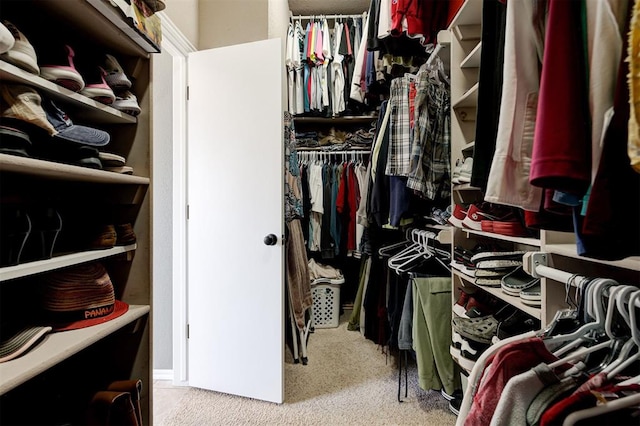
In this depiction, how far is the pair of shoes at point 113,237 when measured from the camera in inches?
36.9

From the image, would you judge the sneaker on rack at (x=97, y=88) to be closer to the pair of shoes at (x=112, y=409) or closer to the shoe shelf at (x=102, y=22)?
the shoe shelf at (x=102, y=22)

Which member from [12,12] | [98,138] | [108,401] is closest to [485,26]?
[98,138]

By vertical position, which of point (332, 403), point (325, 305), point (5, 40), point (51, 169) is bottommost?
point (332, 403)

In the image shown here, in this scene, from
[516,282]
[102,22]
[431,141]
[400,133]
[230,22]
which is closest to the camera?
[102,22]

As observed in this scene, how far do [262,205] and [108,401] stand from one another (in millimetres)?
1044

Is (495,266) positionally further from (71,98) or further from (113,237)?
(71,98)

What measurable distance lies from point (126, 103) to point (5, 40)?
37 cm

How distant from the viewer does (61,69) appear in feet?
2.50

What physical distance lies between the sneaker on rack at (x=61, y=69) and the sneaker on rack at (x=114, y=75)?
0.10 meters

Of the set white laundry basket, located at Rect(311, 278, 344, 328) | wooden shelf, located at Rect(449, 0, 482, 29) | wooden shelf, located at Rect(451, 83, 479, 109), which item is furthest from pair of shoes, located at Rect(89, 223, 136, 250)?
white laundry basket, located at Rect(311, 278, 344, 328)

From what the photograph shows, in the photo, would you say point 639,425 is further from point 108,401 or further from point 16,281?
point 16,281

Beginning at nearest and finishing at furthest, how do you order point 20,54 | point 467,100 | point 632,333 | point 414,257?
1. point 632,333
2. point 20,54
3. point 467,100
4. point 414,257

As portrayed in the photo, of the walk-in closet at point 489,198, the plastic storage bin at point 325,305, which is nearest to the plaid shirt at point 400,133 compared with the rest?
the walk-in closet at point 489,198

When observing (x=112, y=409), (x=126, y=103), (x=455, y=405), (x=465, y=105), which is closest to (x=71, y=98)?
(x=126, y=103)
